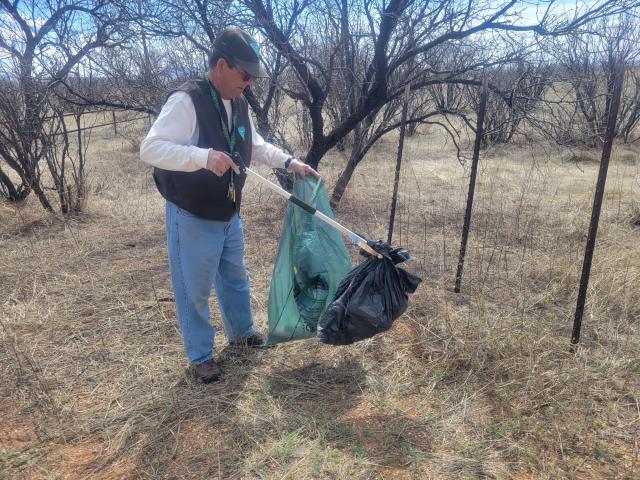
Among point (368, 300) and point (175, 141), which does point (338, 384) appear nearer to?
point (368, 300)

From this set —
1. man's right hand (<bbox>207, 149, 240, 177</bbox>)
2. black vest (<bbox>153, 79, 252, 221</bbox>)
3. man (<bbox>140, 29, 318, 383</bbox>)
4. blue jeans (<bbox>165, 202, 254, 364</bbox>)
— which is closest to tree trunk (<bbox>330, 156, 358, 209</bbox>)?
man (<bbox>140, 29, 318, 383</bbox>)

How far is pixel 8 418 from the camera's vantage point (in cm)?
221

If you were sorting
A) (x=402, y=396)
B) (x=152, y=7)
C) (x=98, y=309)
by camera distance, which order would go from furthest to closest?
(x=152, y=7), (x=98, y=309), (x=402, y=396)

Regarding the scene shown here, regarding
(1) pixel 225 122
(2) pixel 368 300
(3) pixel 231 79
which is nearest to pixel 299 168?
(1) pixel 225 122

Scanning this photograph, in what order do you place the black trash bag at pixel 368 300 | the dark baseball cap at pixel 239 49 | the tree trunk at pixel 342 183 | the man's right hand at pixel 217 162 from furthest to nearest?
the tree trunk at pixel 342 183 → the black trash bag at pixel 368 300 → the dark baseball cap at pixel 239 49 → the man's right hand at pixel 217 162

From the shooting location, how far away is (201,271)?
2.25 meters

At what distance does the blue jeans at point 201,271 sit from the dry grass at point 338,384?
26 cm

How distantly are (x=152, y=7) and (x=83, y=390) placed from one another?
4.06 m

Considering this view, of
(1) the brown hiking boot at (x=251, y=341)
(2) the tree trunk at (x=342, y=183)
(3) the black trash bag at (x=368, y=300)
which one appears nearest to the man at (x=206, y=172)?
(1) the brown hiking boot at (x=251, y=341)

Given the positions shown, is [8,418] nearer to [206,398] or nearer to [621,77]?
[206,398]

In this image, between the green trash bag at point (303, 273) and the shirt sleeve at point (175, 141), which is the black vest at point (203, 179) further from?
the green trash bag at point (303, 273)

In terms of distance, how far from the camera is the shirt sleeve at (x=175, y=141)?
1878 mm

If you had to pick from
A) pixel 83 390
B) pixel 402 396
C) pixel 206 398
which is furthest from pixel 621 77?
pixel 83 390

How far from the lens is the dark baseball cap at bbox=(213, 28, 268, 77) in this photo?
200 cm
